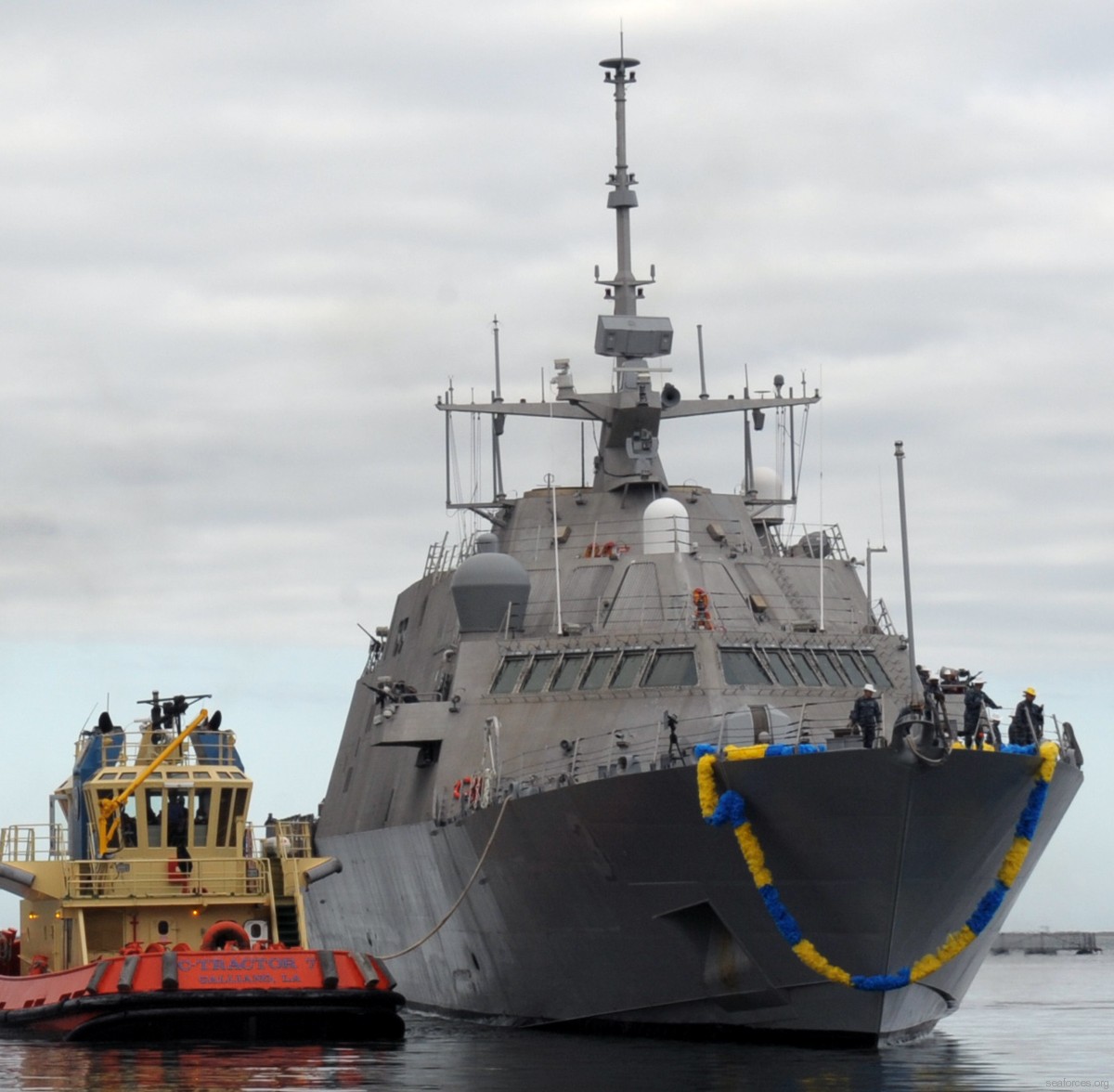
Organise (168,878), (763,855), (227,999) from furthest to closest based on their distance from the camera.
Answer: (168,878), (227,999), (763,855)

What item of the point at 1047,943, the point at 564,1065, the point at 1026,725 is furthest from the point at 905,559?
the point at 1047,943

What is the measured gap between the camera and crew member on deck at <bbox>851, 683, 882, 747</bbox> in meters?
23.5

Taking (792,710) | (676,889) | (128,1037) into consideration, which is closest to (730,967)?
(676,889)

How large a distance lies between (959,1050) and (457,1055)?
5723 millimetres

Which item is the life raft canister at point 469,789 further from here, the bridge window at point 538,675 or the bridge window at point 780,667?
the bridge window at point 780,667

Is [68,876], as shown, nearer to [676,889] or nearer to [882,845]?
[676,889]

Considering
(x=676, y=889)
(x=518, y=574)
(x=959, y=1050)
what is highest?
(x=518, y=574)

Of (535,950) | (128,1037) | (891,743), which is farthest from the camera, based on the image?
(535,950)

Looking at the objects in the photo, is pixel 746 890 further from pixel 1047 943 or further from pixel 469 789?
pixel 1047 943

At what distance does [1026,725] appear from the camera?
2553 centimetres

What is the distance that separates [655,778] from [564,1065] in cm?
329

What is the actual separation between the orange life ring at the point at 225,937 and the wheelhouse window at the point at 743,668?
6934 mm

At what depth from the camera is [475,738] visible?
3038cm

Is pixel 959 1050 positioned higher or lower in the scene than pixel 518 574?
lower
